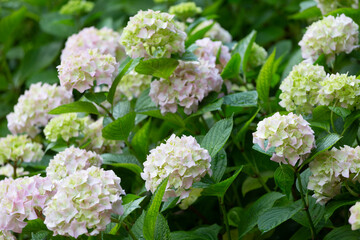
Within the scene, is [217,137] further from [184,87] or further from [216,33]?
[216,33]

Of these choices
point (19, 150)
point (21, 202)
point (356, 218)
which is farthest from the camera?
point (19, 150)

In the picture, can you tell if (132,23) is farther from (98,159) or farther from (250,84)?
(250,84)

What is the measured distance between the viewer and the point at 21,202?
1294 millimetres

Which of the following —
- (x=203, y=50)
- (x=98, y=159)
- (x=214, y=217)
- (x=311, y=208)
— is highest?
(x=203, y=50)

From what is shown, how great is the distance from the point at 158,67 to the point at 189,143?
13.9 inches

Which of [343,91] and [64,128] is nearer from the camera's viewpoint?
[343,91]

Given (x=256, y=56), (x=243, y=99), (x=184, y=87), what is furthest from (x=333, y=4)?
(x=184, y=87)

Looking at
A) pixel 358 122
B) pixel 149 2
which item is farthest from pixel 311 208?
pixel 149 2

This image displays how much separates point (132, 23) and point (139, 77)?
398 millimetres

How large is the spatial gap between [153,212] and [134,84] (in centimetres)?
80

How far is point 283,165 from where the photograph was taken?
131cm

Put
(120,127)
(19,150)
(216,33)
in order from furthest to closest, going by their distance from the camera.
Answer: (216,33) < (19,150) < (120,127)

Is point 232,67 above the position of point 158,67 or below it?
below

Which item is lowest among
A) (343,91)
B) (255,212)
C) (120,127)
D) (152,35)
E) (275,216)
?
(255,212)
